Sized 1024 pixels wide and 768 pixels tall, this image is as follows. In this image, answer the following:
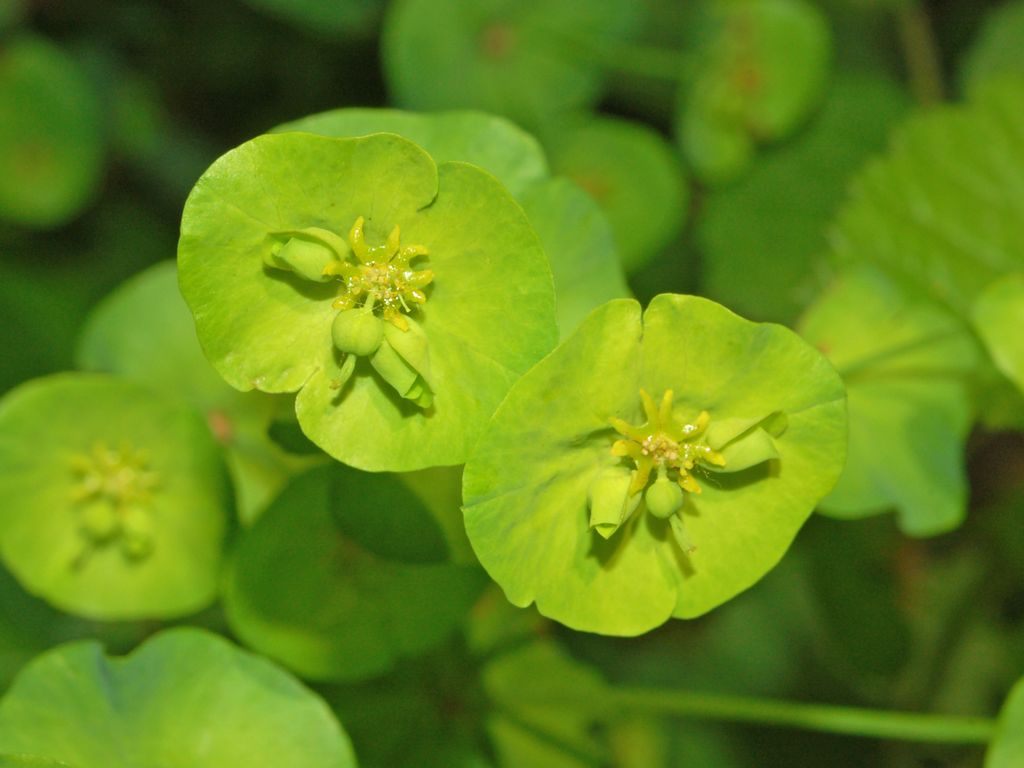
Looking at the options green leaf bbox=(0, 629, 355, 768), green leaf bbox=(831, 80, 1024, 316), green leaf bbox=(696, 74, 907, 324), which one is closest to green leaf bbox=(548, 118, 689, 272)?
green leaf bbox=(696, 74, 907, 324)

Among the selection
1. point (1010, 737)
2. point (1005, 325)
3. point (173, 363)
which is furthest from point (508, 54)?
point (1010, 737)

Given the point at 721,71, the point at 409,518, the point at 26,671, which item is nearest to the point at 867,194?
the point at 721,71

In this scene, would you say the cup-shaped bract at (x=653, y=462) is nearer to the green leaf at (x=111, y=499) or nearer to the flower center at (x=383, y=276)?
the flower center at (x=383, y=276)

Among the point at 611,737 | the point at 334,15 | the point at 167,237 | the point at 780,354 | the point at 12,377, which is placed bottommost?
the point at 611,737

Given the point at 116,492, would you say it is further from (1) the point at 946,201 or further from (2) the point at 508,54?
(1) the point at 946,201

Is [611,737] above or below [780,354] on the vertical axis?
below

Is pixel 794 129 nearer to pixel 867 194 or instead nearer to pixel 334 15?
pixel 867 194
